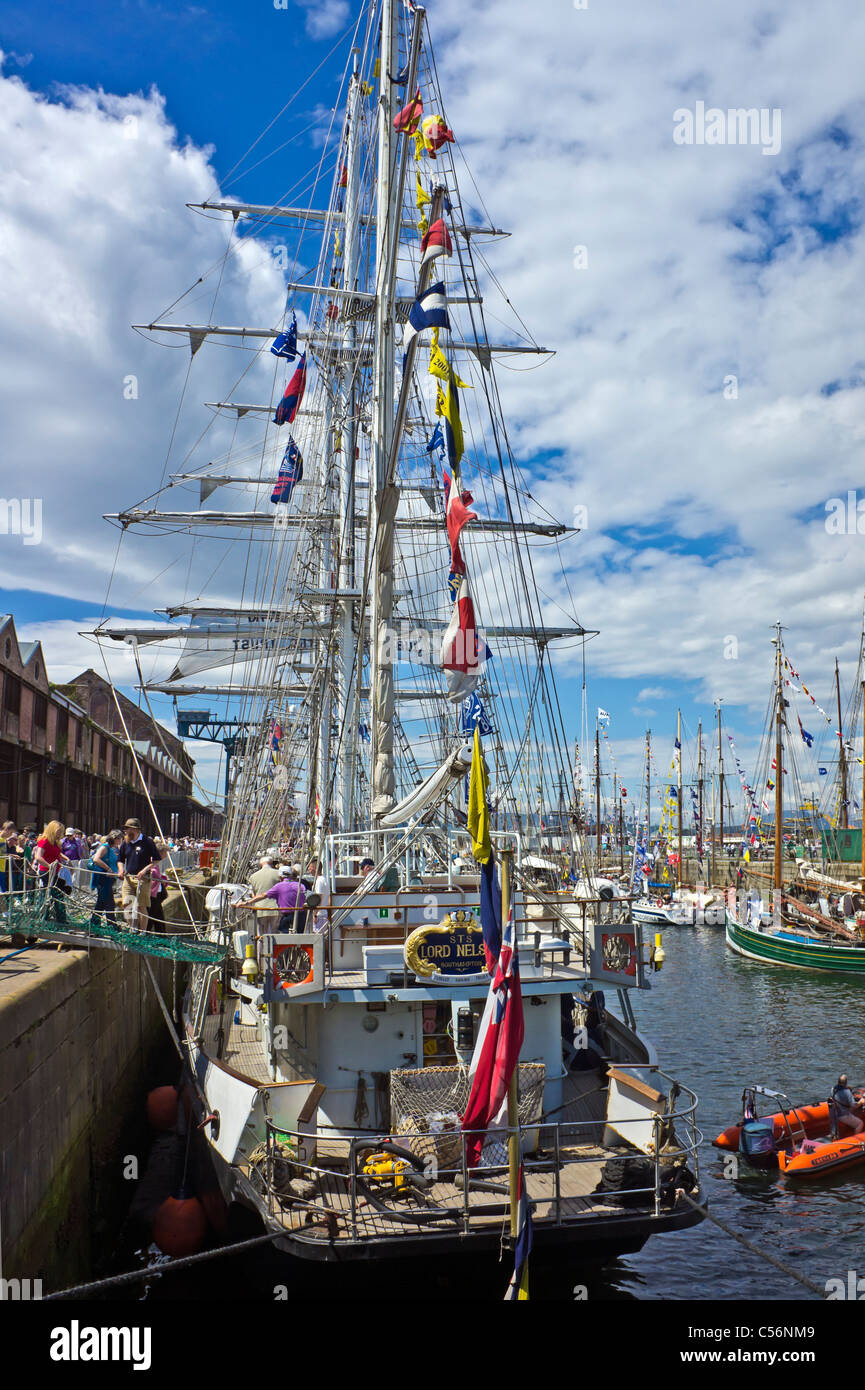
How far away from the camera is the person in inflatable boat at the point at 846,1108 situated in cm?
1984

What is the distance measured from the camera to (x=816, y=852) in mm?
90500

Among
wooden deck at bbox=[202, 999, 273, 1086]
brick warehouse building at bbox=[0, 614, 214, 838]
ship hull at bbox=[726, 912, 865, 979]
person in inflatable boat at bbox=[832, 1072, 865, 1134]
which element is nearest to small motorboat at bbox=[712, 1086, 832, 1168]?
person in inflatable boat at bbox=[832, 1072, 865, 1134]

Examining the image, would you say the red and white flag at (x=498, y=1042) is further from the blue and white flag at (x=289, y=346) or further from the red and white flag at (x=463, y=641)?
the blue and white flag at (x=289, y=346)

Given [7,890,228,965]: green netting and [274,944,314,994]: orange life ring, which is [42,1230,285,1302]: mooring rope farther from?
→ [7,890,228,965]: green netting

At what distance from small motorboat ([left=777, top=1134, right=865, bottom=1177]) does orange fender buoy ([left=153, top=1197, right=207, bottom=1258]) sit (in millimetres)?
11492

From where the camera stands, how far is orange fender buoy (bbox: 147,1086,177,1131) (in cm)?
1997

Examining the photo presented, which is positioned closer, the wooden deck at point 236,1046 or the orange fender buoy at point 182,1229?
the orange fender buoy at point 182,1229

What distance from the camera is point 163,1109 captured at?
65.8 ft

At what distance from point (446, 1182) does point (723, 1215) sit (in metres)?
9.11

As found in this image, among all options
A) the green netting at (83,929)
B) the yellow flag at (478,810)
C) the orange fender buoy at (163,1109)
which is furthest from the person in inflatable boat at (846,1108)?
the yellow flag at (478,810)

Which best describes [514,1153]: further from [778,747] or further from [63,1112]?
[778,747]

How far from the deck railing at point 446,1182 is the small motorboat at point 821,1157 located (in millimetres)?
9590

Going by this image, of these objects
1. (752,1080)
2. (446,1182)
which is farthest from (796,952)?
(446,1182)
